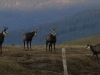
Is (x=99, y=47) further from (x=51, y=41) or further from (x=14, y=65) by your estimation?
(x=14, y=65)

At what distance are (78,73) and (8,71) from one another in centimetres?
962

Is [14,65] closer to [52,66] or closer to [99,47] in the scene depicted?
[52,66]


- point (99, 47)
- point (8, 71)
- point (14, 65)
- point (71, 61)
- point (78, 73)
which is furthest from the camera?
point (99, 47)

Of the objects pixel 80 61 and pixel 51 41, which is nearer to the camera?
pixel 80 61

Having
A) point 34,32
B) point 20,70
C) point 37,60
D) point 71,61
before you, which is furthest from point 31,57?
point 34,32

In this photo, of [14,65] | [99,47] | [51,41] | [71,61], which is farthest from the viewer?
[51,41]

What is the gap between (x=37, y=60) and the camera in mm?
40656

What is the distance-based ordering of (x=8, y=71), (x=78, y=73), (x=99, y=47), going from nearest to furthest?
(x=8, y=71), (x=78, y=73), (x=99, y=47)

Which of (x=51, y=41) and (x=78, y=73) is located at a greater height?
(x=51, y=41)

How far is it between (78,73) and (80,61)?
5120 millimetres

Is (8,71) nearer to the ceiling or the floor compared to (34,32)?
nearer to the floor

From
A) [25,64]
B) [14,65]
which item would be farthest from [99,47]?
[14,65]

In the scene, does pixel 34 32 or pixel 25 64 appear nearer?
pixel 25 64

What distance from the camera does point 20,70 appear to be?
Answer: 34125mm
